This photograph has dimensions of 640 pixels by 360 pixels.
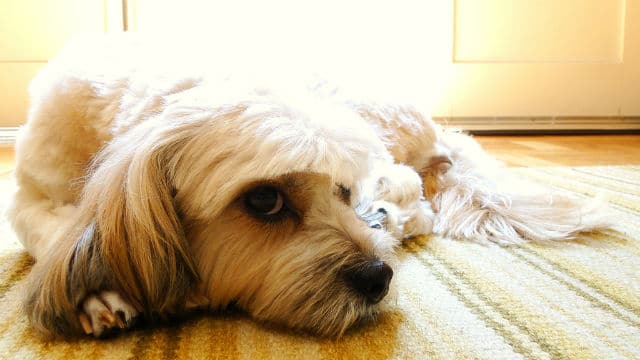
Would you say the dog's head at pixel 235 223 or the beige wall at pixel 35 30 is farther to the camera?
the beige wall at pixel 35 30

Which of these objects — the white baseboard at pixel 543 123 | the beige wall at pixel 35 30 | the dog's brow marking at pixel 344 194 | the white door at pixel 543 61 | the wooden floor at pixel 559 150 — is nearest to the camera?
the dog's brow marking at pixel 344 194

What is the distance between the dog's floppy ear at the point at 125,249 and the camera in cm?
80

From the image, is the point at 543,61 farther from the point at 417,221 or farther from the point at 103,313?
the point at 103,313

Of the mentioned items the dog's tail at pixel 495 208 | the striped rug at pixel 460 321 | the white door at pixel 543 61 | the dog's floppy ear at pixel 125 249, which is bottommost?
the striped rug at pixel 460 321

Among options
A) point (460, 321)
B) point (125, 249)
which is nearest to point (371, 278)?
point (460, 321)

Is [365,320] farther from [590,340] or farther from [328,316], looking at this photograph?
[590,340]

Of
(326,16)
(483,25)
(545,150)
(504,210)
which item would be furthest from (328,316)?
(483,25)

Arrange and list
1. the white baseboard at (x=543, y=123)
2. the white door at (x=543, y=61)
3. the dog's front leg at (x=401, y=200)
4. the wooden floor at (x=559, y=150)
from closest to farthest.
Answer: the dog's front leg at (x=401, y=200)
the wooden floor at (x=559, y=150)
the white door at (x=543, y=61)
the white baseboard at (x=543, y=123)

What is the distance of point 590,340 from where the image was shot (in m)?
0.83

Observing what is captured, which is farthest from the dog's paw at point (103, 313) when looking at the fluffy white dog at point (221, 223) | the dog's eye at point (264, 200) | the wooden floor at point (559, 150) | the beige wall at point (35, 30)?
the beige wall at point (35, 30)

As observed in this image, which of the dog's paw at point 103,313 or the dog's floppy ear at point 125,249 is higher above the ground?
the dog's floppy ear at point 125,249

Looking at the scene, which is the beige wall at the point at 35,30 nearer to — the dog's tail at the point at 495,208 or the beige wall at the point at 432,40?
the beige wall at the point at 432,40

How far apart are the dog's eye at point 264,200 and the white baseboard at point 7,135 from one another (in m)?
2.62

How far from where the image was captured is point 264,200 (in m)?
0.87
